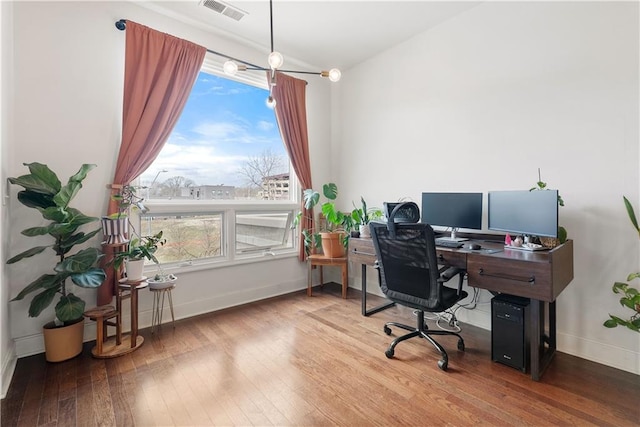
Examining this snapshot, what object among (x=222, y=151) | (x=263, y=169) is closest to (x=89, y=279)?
(x=222, y=151)

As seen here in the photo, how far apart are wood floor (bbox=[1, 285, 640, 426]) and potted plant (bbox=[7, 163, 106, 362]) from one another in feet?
0.73

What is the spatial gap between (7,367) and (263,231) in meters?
2.44

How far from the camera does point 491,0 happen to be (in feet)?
9.02

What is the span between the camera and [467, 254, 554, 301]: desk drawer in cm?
185

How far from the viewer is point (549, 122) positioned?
2.43m

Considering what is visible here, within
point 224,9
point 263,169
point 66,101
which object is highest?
point 224,9

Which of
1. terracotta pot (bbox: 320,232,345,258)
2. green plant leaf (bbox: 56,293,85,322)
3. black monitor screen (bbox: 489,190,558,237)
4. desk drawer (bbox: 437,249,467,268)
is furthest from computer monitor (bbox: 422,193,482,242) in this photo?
green plant leaf (bbox: 56,293,85,322)

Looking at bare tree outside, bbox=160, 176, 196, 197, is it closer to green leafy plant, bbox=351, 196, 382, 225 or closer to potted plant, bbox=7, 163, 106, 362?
potted plant, bbox=7, 163, 106, 362

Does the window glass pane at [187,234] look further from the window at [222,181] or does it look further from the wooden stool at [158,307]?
the wooden stool at [158,307]

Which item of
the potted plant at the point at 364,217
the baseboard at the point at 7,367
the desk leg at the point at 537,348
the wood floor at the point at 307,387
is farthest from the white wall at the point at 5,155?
the desk leg at the point at 537,348

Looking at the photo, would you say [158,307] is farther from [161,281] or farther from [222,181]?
[222,181]

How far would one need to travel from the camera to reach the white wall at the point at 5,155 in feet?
6.46

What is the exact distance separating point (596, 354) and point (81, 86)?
4.66 metres

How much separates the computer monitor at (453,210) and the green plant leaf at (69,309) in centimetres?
304
